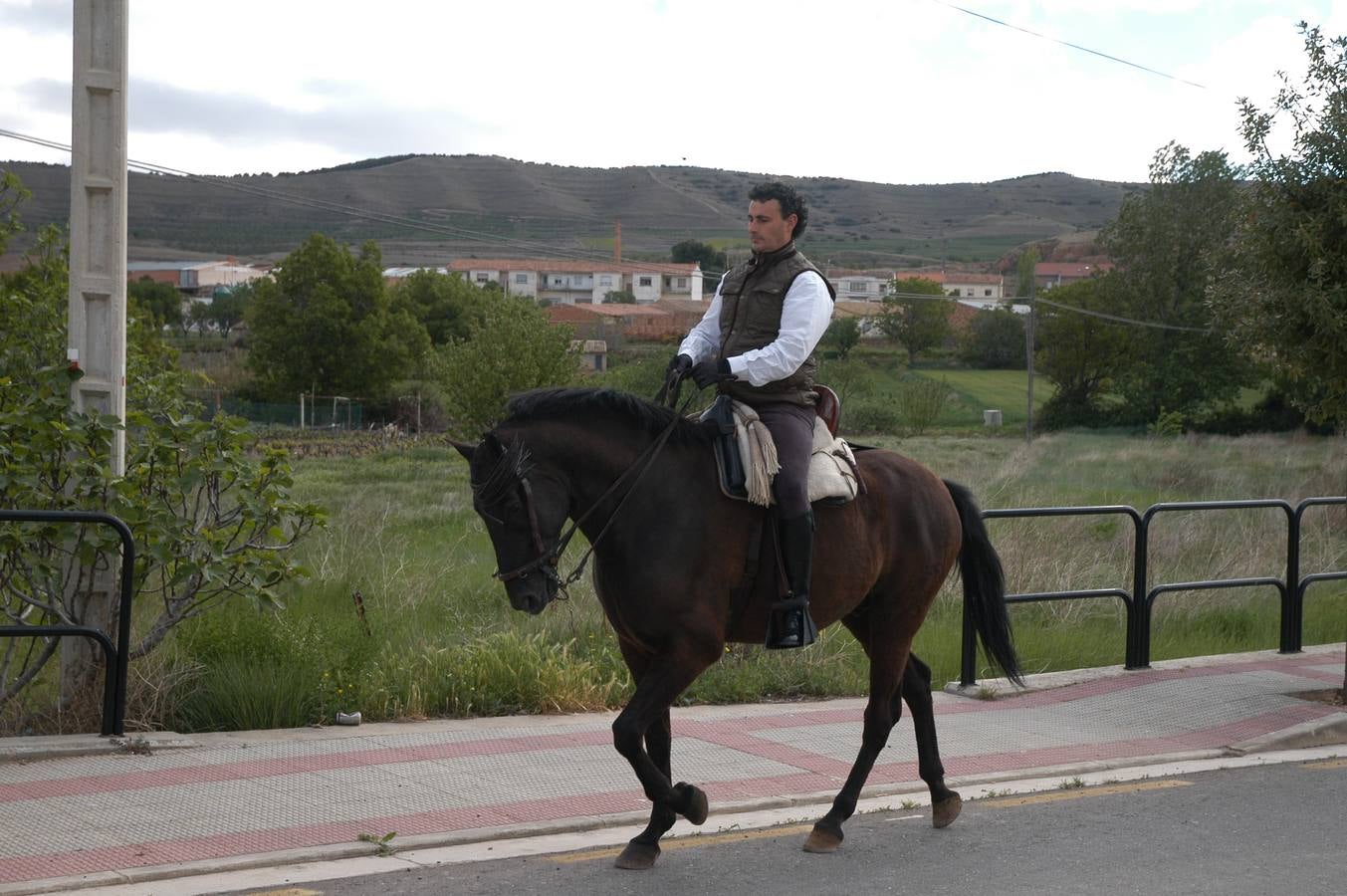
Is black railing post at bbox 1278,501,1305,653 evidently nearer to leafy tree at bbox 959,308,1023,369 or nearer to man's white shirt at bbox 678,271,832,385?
man's white shirt at bbox 678,271,832,385

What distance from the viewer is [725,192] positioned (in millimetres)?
182750

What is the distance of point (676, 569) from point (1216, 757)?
15.5 ft

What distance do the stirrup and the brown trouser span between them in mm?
404

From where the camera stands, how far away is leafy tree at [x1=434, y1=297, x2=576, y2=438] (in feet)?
153

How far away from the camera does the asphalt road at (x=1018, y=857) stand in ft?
20.2

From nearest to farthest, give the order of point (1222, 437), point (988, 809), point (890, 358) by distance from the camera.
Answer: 1. point (988, 809)
2. point (1222, 437)
3. point (890, 358)

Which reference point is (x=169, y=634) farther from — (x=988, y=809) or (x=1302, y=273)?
(x=1302, y=273)

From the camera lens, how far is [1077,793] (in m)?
8.08

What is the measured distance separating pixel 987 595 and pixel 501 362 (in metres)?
Answer: 39.3

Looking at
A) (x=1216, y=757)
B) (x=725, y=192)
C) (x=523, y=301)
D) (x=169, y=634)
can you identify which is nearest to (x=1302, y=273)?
(x=1216, y=757)

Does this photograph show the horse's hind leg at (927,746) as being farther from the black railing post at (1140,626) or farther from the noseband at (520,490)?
the black railing post at (1140,626)

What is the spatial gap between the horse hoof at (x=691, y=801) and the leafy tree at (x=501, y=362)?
39574 millimetres

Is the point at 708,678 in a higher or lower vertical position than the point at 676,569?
lower

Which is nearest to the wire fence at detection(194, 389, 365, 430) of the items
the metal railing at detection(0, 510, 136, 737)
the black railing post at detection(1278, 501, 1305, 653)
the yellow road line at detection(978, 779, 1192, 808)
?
the black railing post at detection(1278, 501, 1305, 653)
